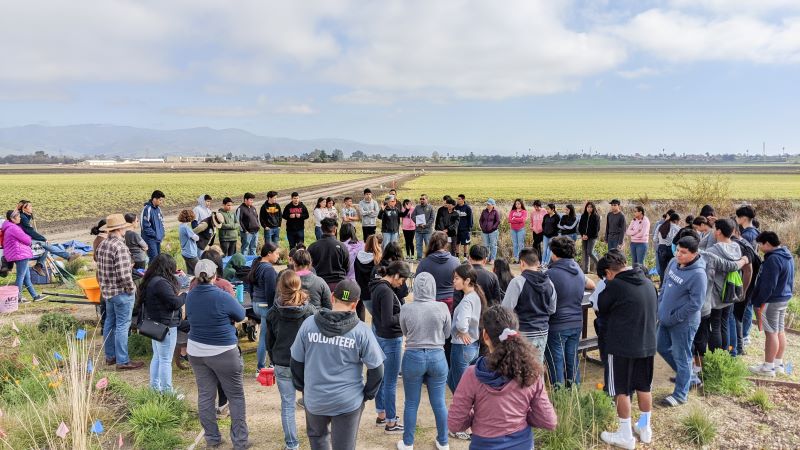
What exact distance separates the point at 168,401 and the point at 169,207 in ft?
103

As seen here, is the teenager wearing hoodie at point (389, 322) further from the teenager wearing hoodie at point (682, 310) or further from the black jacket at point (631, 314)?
the teenager wearing hoodie at point (682, 310)

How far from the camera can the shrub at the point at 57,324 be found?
777cm

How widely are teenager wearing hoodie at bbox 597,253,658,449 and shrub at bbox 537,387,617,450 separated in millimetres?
153

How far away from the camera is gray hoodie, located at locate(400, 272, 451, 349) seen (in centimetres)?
432

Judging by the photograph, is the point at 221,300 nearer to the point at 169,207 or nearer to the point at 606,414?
the point at 606,414

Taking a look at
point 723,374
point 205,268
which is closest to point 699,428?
point 723,374

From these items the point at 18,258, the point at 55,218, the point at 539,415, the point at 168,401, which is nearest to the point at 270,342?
the point at 168,401

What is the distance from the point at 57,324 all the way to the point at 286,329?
541 centimetres

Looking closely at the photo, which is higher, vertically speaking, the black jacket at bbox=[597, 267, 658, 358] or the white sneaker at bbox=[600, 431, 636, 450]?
the black jacket at bbox=[597, 267, 658, 358]

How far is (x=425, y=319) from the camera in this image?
4.31 m

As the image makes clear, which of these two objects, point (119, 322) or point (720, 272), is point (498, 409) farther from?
point (119, 322)

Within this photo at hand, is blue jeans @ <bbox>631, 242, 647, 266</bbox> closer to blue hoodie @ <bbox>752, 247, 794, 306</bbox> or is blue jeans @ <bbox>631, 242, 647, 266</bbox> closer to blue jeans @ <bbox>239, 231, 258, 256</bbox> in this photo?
blue hoodie @ <bbox>752, 247, 794, 306</bbox>

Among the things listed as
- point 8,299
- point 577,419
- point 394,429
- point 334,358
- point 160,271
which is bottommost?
point 394,429

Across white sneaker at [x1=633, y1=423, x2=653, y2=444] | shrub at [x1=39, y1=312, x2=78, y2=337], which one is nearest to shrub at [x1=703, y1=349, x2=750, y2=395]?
white sneaker at [x1=633, y1=423, x2=653, y2=444]
